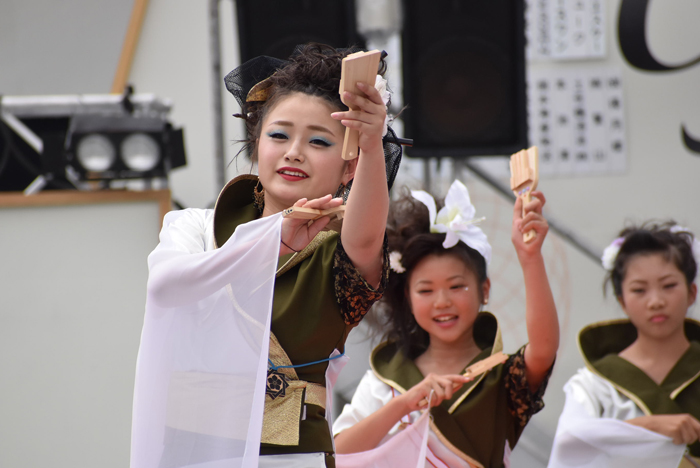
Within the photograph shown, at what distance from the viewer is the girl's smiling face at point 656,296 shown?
1.94 metres

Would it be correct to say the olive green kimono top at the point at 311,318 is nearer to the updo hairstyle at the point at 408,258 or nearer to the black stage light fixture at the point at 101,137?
the updo hairstyle at the point at 408,258

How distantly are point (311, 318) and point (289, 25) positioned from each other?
1.68 m

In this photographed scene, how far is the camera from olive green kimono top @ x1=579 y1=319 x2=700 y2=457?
6.16ft

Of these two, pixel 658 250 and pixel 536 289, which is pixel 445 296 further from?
pixel 658 250

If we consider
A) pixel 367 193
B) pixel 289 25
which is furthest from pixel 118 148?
pixel 367 193

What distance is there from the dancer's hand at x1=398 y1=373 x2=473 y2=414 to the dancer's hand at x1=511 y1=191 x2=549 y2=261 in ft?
0.96

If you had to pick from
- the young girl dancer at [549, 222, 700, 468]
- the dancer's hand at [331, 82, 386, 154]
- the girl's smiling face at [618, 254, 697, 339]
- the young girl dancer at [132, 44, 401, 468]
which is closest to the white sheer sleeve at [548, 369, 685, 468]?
the young girl dancer at [549, 222, 700, 468]

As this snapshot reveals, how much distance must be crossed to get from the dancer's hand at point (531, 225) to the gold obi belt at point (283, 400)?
2.09ft

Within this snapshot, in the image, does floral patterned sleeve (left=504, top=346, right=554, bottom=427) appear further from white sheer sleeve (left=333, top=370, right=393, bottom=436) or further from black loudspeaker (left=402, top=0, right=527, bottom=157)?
black loudspeaker (left=402, top=0, right=527, bottom=157)

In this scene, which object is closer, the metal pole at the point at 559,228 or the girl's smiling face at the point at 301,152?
the girl's smiling face at the point at 301,152

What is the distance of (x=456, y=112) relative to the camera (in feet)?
8.59

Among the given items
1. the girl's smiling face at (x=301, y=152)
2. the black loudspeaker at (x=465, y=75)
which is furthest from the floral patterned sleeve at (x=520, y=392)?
the black loudspeaker at (x=465, y=75)

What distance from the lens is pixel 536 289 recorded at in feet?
5.18

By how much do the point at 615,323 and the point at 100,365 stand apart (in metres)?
1.45
